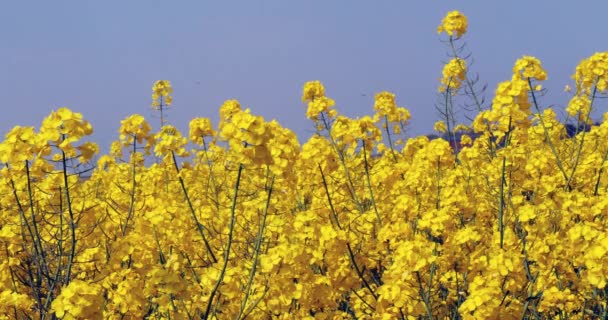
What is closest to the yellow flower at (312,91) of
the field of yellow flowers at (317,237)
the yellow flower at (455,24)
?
the field of yellow flowers at (317,237)

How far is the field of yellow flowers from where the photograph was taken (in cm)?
375

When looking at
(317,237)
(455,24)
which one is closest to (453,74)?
(455,24)

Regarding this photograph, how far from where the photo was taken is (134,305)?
152 inches

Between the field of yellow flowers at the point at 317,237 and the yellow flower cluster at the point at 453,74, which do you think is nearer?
the field of yellow flowers at the point at 317,237

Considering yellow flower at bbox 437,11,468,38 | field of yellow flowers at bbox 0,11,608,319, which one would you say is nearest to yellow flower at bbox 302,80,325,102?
field of yellow flowers at bbox 0,11,608,319

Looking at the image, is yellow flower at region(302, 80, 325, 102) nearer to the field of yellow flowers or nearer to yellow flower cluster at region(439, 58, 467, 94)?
the field of yellow flowers

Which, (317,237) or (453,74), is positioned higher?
(453,74)

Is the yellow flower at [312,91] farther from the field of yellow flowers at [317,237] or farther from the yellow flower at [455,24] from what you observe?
the yellow flower at [455,24]

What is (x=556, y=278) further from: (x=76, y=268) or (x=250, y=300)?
(x=76, y=268)

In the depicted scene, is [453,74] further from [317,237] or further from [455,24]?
[317,237]

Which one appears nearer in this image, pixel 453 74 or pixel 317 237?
pixel 317 237

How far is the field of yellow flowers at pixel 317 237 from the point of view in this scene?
3752mm

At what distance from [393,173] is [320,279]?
3029 mm

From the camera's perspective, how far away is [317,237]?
177 inches
